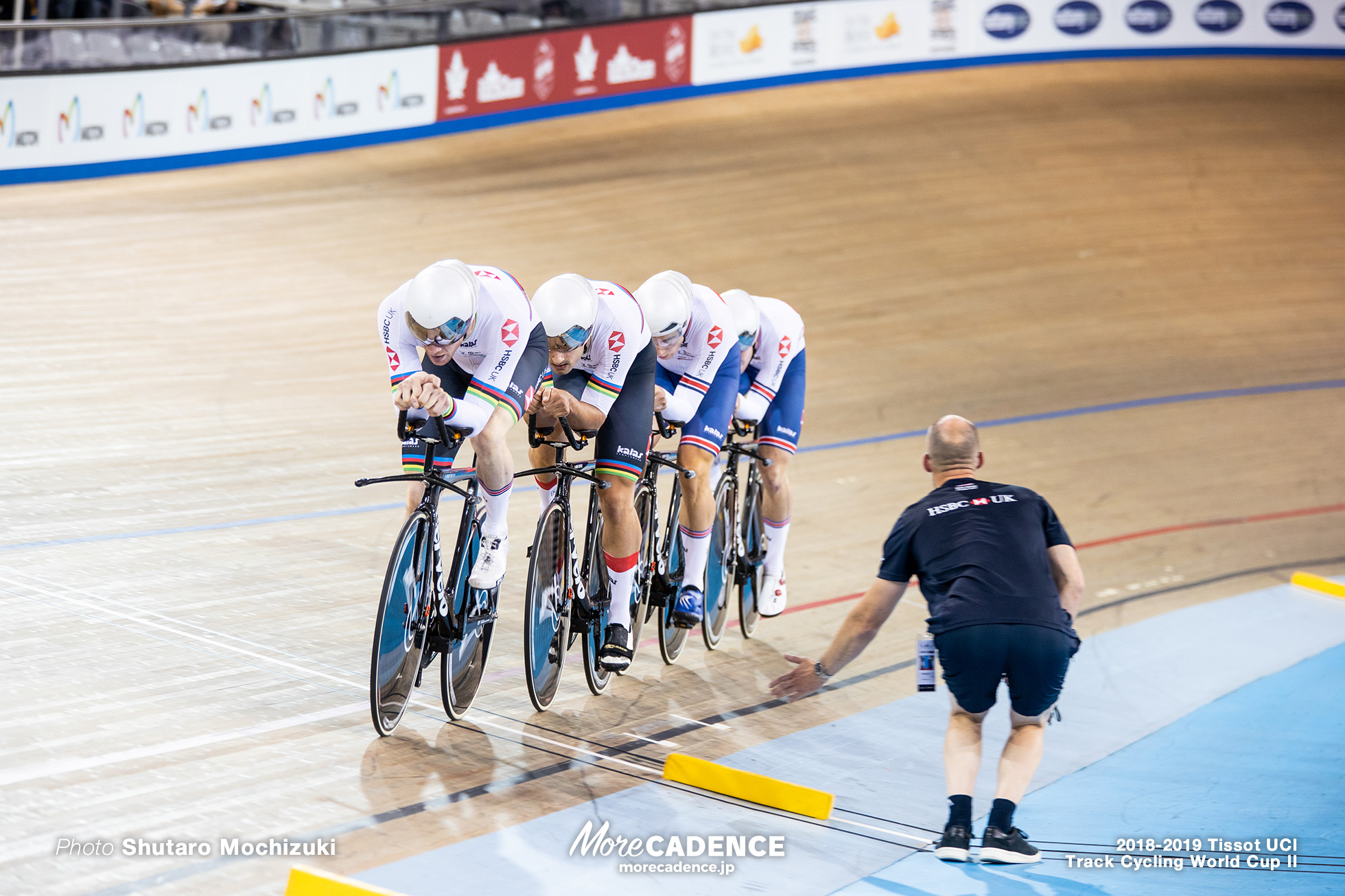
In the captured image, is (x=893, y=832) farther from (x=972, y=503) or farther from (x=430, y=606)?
(x=430, y=606)

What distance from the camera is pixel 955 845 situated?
2953 mm

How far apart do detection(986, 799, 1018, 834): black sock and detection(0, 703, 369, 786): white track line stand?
1.72 metres

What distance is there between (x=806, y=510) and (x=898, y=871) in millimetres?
3500

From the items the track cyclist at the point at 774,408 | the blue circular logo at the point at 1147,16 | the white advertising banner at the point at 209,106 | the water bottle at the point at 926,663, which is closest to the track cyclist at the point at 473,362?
the water bottle at the point at 926,663

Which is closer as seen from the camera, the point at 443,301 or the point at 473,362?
the point at 443,301

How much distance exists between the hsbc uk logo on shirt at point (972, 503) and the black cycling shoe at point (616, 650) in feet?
3.97

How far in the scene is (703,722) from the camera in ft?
12.7

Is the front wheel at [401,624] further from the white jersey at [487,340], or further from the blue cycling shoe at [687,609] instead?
the blue cycling shoe at [687,609]

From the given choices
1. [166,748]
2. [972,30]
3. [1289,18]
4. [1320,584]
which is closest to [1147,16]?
[1289,18]

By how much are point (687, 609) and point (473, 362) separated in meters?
1.21

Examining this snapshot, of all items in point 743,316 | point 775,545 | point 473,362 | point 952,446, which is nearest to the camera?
point 952,446

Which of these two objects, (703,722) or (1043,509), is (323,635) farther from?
(1043,509)

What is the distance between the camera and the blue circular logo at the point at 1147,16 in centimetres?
1603

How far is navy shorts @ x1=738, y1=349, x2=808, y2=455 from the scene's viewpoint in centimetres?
490
